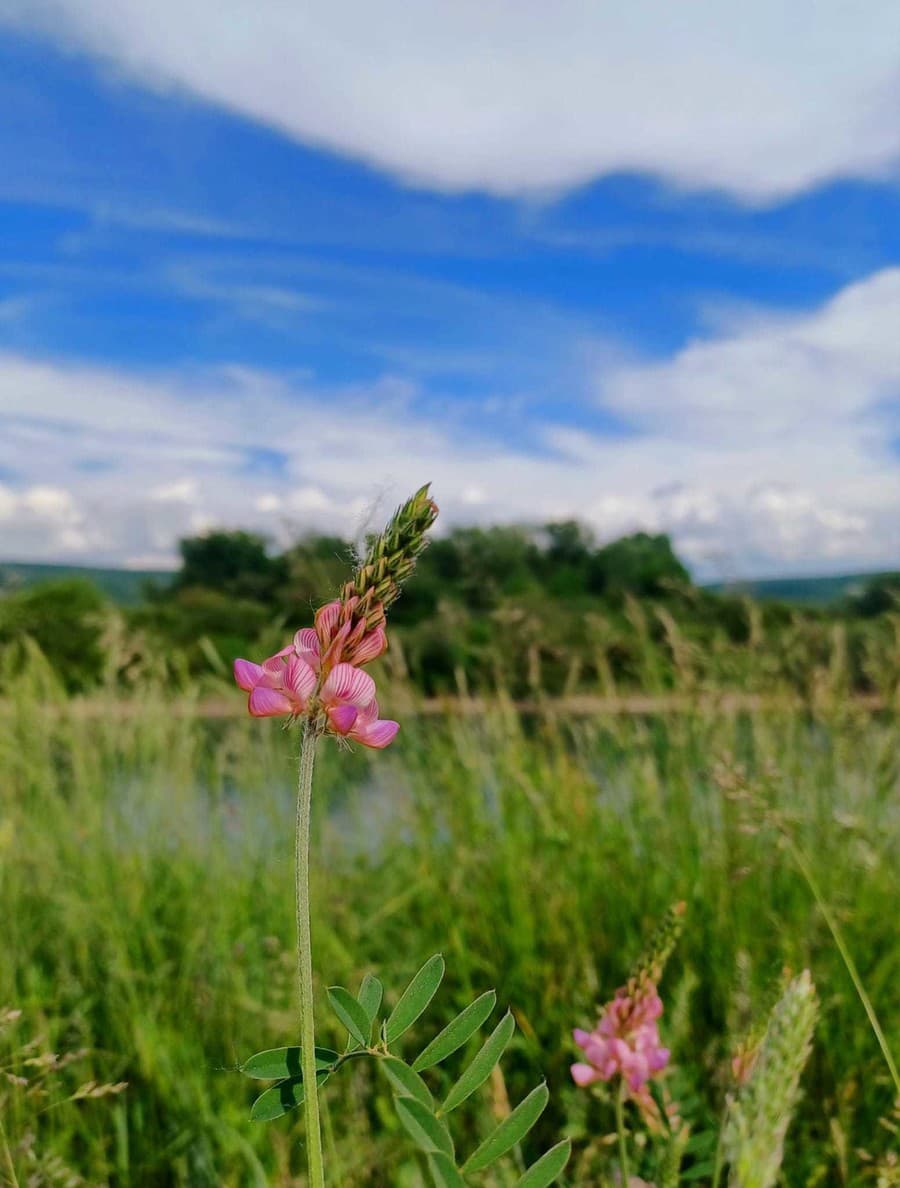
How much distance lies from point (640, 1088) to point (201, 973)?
1.71 m

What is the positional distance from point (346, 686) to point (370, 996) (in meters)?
0.29

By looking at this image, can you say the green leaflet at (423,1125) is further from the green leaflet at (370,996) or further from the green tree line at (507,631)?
the green tree line at (507,631)

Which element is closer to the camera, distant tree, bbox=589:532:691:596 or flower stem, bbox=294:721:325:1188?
flower stem, bbox=294:721:325:1188

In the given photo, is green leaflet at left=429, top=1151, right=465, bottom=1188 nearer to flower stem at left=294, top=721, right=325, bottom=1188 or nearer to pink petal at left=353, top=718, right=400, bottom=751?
flower stem at left=294, top=721, right=325, bottom=1188

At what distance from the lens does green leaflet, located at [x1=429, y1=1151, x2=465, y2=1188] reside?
0.59m

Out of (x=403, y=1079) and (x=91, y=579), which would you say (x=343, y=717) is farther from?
(x=91, y=579)

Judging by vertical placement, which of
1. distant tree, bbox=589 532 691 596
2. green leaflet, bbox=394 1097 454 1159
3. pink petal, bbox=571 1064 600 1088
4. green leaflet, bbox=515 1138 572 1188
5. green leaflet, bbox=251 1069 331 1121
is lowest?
pink petal, bbox=571 1064 600 1088

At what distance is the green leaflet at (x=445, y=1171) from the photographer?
1.93 feet

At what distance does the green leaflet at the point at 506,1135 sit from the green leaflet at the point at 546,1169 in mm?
20

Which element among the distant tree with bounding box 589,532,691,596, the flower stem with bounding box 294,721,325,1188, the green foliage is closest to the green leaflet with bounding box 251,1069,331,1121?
the green foliage

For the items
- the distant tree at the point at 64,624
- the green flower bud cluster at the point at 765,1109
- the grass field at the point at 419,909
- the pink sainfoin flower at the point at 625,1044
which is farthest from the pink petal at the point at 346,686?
the distant tree at the point at 64,624

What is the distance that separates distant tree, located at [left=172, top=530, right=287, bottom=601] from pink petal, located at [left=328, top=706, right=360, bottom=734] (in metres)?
9.54

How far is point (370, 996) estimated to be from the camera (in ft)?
2.62

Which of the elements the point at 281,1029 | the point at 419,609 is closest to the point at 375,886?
the point at 281,1029
